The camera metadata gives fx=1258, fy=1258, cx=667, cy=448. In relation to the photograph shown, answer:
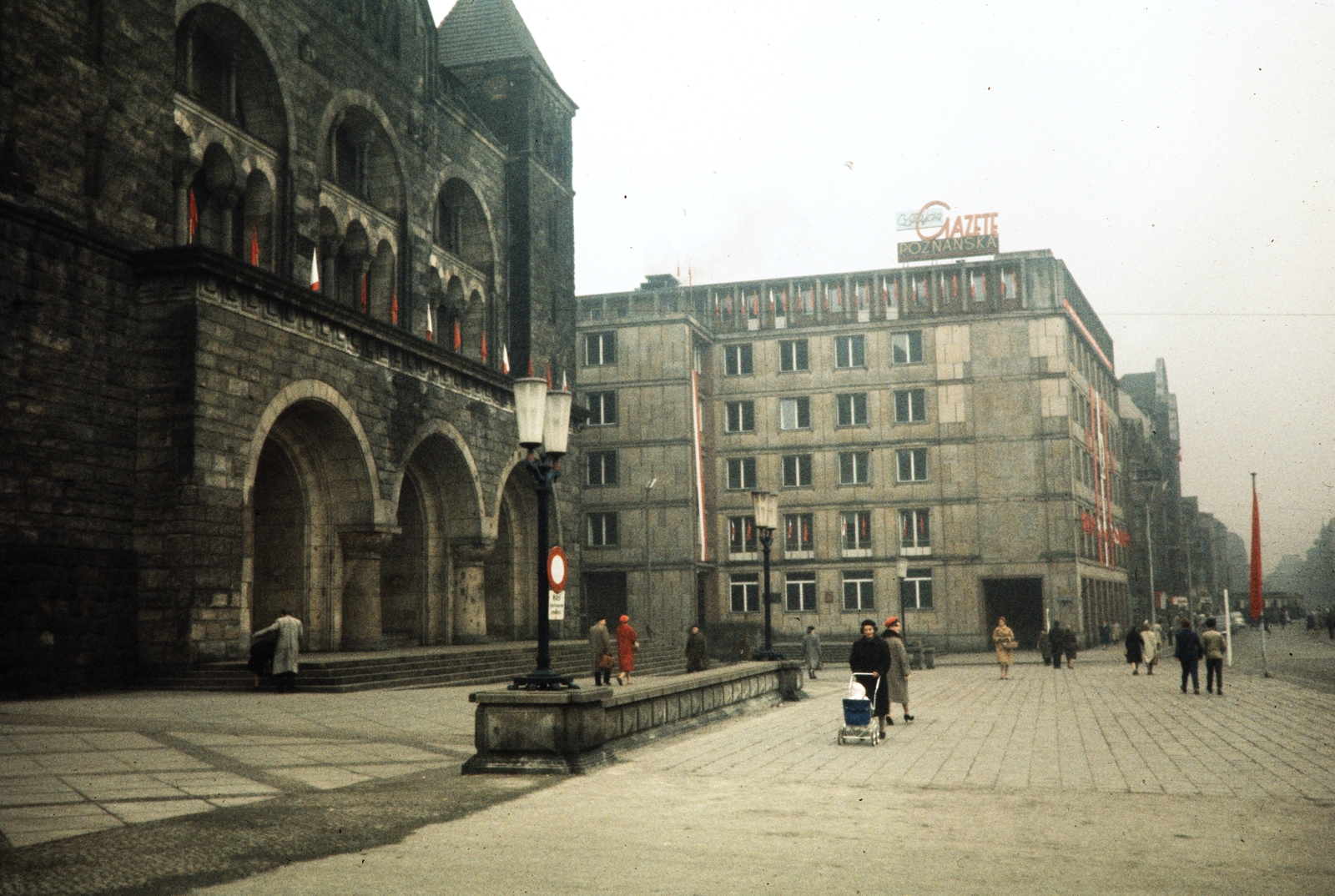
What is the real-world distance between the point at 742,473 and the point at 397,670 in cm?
3635

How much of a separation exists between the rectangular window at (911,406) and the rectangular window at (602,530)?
544 inches

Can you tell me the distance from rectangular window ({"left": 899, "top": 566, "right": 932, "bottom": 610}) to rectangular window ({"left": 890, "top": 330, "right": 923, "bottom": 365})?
31.4 feet

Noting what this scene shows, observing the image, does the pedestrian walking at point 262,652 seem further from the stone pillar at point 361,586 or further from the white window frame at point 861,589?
the white window frame at point 861,589

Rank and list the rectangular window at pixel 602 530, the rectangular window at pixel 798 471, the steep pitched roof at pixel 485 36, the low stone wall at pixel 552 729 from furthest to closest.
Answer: the rectangular window at pixel 798 471 < the rectangular window at pixel 602 530 < the steep pitched roof at pixel 485 36 < the low stone wall at pixel 552 729

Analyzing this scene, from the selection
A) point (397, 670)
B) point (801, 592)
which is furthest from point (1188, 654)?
point (801, 592)

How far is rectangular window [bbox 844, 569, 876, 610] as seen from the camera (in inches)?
2222

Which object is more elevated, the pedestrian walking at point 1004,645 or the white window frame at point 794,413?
the white window frame at point 794,413

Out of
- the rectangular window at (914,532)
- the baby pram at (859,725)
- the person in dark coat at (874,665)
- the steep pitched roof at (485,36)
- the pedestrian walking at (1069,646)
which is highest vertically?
the steep pitched roof at (485,36)

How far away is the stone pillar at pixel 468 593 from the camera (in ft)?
110

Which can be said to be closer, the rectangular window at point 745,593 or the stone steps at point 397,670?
the stone steps at point 397,670

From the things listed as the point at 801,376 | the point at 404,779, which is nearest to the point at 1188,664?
the point at 404,779

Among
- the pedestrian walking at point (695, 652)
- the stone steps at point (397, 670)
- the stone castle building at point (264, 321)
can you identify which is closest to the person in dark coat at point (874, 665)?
the stone steps at point (397, 670)

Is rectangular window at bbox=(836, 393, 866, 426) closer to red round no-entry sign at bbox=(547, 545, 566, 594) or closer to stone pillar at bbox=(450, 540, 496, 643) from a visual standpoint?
stone pillar at bbox=(450, 540, 496, 643)

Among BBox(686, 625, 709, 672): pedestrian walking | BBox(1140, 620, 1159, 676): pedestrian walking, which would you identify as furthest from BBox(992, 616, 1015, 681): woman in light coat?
BBox(686, 625, 709, 672): pedestrian walking
